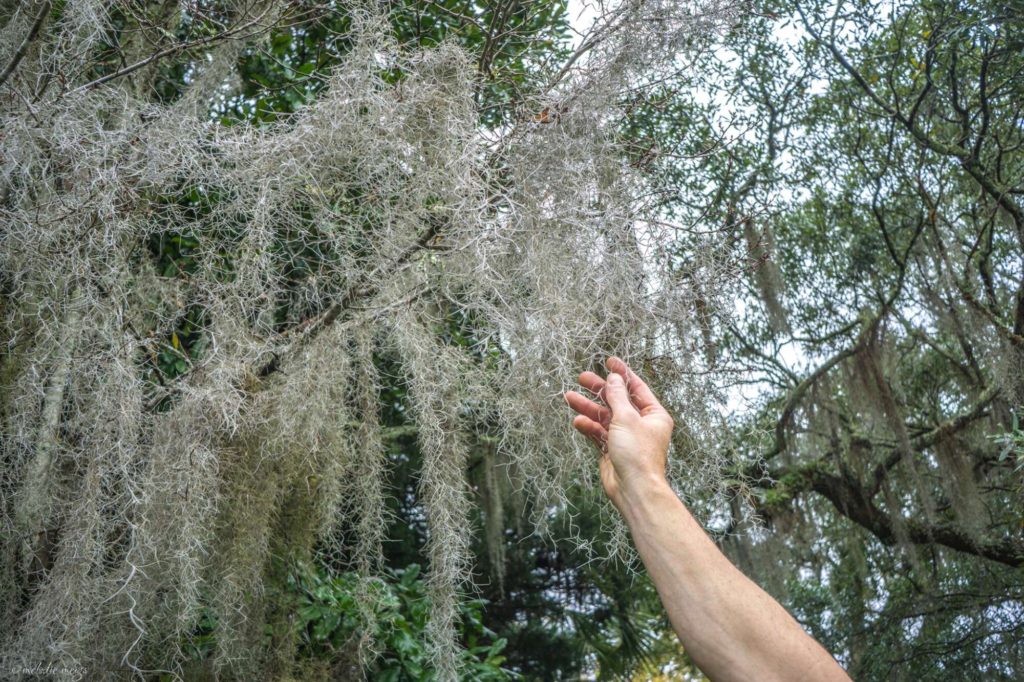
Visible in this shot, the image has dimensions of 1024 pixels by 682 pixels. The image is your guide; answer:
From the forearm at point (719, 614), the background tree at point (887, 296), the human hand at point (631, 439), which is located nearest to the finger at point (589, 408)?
the human hand at point (631, 439)

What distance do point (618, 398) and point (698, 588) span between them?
26 centimetres

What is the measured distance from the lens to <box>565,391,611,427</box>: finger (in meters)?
1.17

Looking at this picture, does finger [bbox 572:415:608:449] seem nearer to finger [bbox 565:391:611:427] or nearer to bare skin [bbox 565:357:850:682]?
finger [bbox 565:391:611:427]

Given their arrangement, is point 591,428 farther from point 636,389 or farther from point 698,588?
point 698,588

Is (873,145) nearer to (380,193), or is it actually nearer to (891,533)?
(891,533)

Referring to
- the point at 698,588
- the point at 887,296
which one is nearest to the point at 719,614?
the point at 698,588

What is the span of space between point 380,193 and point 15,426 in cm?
97

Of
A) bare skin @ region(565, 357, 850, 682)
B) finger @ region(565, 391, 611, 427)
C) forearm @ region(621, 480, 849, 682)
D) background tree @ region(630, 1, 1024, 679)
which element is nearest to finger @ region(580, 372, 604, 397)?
finger @ region(565, 391, 611, 427)

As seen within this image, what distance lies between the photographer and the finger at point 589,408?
3.84 ft

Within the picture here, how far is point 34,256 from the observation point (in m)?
2.02

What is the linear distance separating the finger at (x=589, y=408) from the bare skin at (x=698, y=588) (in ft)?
0.40

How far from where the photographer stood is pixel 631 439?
1.01 metres

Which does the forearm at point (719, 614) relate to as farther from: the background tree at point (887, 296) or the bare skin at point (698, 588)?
the background tree at point (887, 296)

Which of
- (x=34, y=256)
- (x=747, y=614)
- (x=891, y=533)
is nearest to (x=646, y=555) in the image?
(x=747, y=614)
